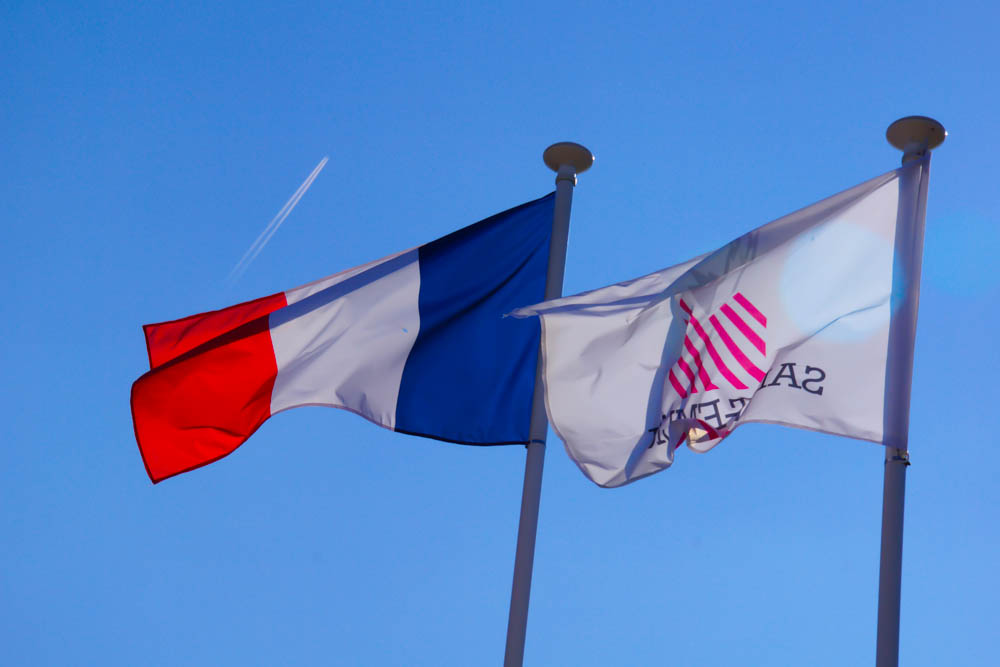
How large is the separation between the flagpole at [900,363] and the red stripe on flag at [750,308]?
1021 millimetres

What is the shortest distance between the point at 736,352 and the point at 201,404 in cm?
518

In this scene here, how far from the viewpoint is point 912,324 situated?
921 cm

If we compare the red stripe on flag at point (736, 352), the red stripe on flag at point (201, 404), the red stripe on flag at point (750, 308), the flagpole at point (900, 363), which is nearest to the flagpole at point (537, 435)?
the red stripe on flag at point (736, 352)

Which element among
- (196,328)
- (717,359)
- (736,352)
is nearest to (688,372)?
(717,359)

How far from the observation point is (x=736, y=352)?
9820mm

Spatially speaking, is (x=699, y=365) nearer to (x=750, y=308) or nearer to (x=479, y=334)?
(x=750, y=308)

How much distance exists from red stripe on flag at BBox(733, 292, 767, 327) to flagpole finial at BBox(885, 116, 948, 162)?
5.49 feet

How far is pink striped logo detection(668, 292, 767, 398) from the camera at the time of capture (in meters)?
9.70

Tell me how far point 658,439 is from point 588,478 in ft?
2.18

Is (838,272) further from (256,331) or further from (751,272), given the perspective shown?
(256,331)

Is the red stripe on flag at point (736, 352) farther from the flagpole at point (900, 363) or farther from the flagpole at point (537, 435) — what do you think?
the flagpole at point (537, 435)

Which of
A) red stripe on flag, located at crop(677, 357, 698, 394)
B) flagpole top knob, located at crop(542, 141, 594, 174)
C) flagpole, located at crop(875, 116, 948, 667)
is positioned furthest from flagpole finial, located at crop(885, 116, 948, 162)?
flagpole top knob, located at crop(542, 141, 594, 174)

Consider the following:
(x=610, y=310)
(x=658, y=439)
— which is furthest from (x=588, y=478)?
(x=610, y=310)

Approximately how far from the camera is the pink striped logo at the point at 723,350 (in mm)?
9703
